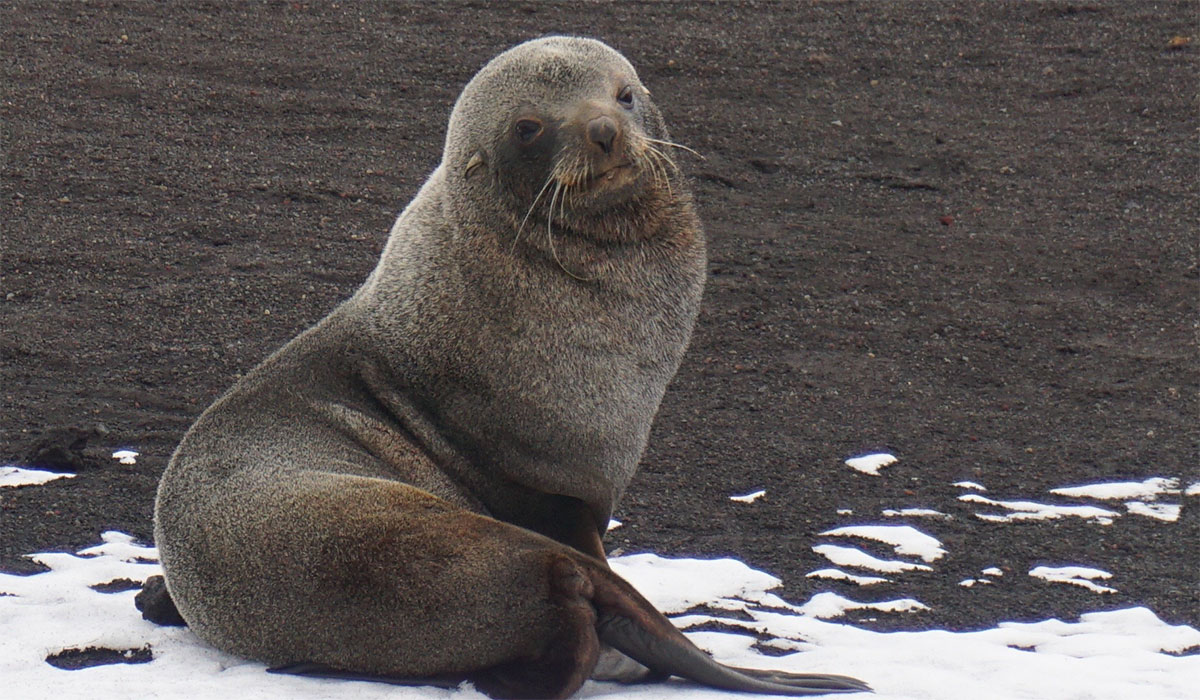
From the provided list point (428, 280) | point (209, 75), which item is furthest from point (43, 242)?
point (428, 280)

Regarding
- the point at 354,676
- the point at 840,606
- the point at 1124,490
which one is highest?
the point at 1124,490

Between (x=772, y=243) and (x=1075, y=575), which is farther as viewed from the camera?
(x=772, y=243)

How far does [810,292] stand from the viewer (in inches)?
301

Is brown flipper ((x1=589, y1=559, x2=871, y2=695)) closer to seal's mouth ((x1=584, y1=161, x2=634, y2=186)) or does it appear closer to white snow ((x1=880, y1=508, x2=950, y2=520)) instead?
seal's mouth ((x1=584, y1=161, x2=634, y2=186))

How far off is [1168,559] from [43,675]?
3764mm

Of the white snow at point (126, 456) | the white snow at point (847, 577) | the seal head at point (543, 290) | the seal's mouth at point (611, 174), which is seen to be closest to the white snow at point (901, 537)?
the white snow at point (847, 577)

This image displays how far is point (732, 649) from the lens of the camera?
3902mm

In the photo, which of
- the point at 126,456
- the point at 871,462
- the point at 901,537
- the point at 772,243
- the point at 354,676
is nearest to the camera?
the point at 354,676

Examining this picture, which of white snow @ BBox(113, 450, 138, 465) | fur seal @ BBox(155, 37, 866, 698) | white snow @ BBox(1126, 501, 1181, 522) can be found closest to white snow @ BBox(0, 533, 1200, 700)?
fur seal @ BBox(155, 37, 866, 698)

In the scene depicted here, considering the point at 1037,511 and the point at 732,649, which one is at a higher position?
the point at 1037,511

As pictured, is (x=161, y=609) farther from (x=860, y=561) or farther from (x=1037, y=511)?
(x=1037, y=511)

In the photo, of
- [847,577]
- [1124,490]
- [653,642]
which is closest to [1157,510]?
[1124,490]

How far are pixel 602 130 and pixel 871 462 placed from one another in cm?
259

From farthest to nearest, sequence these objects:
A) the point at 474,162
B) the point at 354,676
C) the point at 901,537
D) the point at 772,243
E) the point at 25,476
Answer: the point at 772,243 < the point at 25,476 < the point at 901,537 < the point at 474,162 < the point at 354,676
